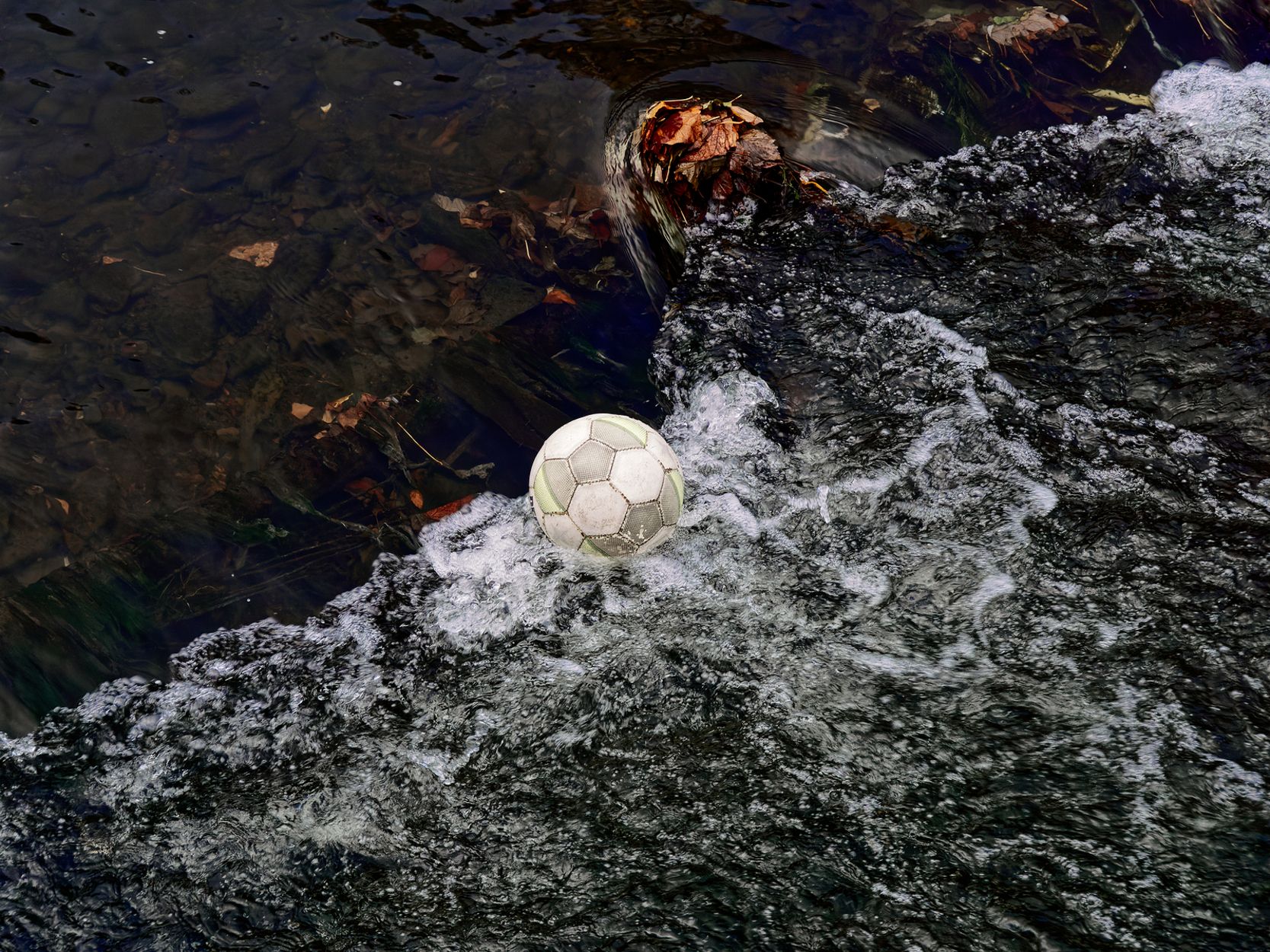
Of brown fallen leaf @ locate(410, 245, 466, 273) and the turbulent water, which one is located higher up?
brown fallen leaf @ locate(410, 245, 466, 273)

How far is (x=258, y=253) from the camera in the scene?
214 inches

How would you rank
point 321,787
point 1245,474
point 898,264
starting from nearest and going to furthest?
point 321,787, point 1245,474, point 898,264

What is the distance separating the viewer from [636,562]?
14.6ft

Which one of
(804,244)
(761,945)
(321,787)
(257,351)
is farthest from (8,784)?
(804,244)

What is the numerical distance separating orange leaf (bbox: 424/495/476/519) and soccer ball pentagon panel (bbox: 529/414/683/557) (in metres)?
0.66

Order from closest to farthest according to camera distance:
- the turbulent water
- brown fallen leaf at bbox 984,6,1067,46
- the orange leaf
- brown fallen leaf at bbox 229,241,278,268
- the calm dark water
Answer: the turbulent water
the calm dark water
the orange leaf
brown fallen leaf at bbox 229,241,278,268
brown fallen leaf at bbox 984,6,1067,46

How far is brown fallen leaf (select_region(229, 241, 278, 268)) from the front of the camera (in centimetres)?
541

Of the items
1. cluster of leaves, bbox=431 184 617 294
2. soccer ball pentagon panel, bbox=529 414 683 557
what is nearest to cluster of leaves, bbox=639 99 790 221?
cluster of leaves, bbox=431 184 617 294

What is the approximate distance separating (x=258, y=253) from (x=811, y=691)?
4.29 metres

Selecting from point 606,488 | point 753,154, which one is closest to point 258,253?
point 606,488

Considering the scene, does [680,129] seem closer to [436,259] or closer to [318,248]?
[436,259]

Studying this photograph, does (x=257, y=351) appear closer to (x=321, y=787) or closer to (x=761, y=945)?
(x=321, y=787)

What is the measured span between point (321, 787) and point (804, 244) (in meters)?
4.36

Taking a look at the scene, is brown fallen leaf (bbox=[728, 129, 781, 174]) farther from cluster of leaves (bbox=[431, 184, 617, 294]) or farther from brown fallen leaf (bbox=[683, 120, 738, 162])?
cluster of leaves (bbox=[431, 184, 617, 294])
